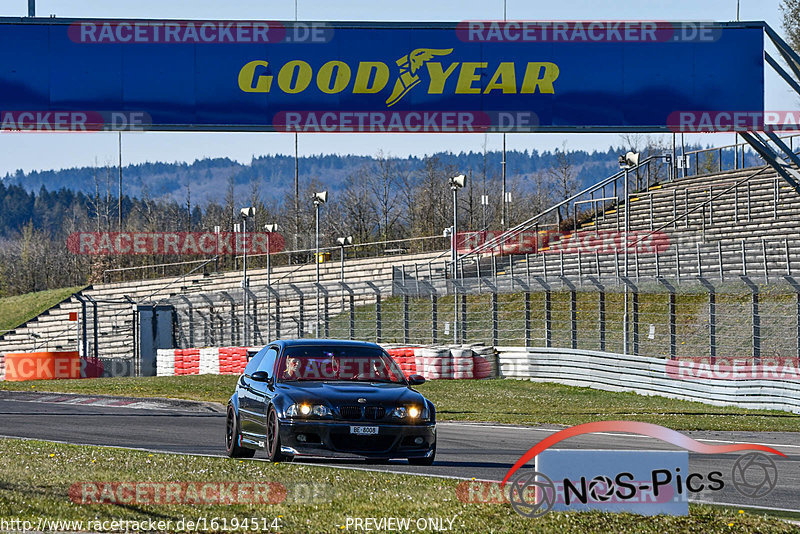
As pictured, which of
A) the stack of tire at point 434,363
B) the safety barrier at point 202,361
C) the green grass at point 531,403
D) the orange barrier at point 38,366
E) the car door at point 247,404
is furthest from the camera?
the orange barrier at point 38,366

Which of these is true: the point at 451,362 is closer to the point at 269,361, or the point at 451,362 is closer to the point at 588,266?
the point at 588,266

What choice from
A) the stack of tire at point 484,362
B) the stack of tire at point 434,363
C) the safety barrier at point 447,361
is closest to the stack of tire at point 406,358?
the safety barrier at point 447,361

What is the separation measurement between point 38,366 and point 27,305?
3970 centimetres

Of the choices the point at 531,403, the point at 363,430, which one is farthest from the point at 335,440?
the point at 531,403

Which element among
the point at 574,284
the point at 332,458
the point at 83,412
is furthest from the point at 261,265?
the point at 332,458

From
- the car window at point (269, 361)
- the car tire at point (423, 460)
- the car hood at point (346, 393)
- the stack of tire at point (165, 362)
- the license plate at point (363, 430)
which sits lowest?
the stack of tire at point (165, 362)

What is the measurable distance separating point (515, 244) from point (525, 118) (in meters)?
28.6

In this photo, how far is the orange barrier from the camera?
1649 inches

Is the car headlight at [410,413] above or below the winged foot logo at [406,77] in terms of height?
below

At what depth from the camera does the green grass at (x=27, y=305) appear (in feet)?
247

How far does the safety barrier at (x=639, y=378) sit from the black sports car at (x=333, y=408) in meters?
13.0

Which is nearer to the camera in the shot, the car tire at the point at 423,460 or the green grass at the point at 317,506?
the green grass at the point at 317,506

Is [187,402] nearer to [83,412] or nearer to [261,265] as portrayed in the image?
[83,412]

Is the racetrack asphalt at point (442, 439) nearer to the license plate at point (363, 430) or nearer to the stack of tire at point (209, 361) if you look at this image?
the license plate at point (363, 430)
